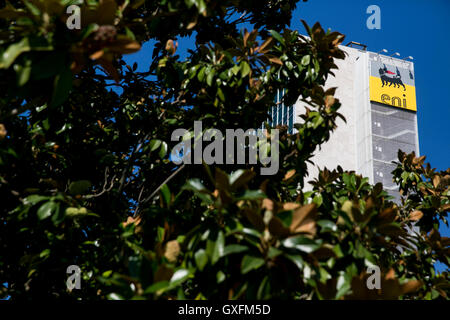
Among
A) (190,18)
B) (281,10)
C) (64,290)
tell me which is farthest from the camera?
(281,10)

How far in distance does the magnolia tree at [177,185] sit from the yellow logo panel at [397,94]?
48.0m

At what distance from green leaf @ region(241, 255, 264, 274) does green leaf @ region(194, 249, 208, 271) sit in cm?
26

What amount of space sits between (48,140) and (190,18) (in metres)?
1.79

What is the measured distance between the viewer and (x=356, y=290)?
6.51ft

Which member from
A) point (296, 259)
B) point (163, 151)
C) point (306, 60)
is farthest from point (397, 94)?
point (296, 259)

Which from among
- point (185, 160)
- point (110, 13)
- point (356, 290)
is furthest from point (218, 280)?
point (110, 13)

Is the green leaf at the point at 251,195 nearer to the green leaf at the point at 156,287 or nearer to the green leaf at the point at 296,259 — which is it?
the green leaf at the point at 296,259

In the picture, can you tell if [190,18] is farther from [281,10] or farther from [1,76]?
[281,10]

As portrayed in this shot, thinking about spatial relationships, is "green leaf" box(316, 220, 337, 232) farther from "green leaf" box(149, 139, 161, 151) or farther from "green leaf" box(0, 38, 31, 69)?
"green leaf" box(0, 38, 31, 69)

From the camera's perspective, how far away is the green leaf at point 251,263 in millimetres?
1777

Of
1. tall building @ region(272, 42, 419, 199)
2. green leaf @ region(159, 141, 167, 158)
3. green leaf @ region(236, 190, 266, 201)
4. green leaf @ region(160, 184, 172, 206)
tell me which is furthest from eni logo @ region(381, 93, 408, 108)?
green leaf @ region(236, 190, 266, 201)

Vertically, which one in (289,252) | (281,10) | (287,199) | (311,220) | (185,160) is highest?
(281,10)

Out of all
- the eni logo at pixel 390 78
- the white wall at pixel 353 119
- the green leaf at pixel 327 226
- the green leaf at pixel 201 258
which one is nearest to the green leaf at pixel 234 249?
the green leaf at pixel 201 258
